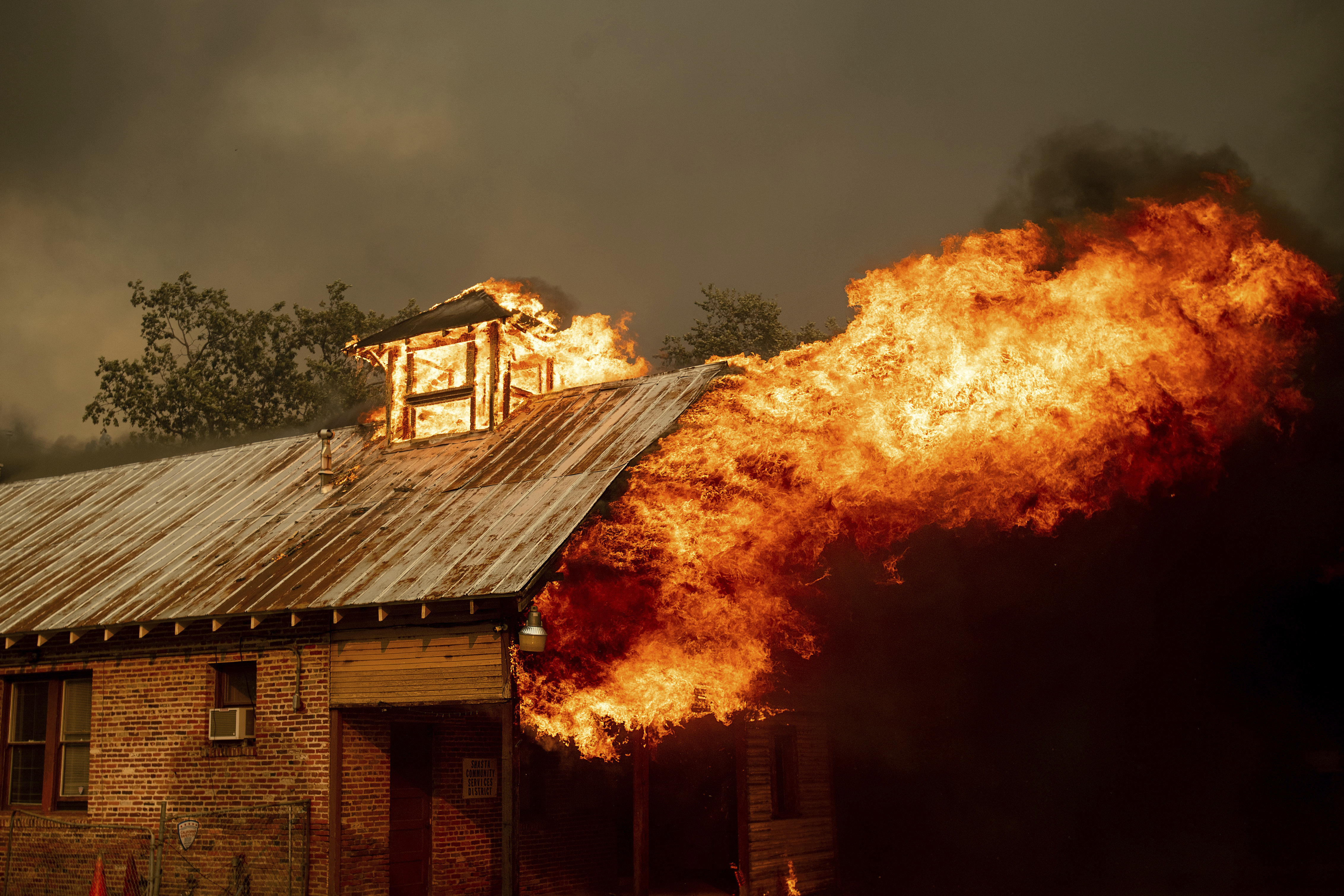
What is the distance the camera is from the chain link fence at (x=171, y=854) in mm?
12328

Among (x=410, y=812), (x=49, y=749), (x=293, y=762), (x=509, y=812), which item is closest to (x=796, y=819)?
(x=410, y=812)

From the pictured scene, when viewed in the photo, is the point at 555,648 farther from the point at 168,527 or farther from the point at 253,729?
the point at 168,527

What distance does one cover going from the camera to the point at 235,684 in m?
13.6

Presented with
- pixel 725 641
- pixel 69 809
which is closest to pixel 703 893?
pixel 725 641

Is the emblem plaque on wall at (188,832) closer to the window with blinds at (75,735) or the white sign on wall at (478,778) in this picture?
the window with blinds at (75,735)

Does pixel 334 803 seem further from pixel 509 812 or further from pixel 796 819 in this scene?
pixel 796 819

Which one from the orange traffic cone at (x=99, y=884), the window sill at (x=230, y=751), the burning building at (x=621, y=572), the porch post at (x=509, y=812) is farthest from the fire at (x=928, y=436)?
the orange traffic cone at (x=99, y=884)

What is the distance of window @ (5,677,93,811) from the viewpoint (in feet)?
48.1

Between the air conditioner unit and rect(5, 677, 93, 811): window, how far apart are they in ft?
7.77

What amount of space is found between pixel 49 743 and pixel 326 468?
5122 millimetres

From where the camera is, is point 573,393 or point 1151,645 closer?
point 1151,645

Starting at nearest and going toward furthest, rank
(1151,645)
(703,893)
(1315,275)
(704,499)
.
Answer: (1315,275)
(704,499)
(703,893)
(1151,645)

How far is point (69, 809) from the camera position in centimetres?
1457

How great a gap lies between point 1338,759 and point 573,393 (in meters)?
12.3
